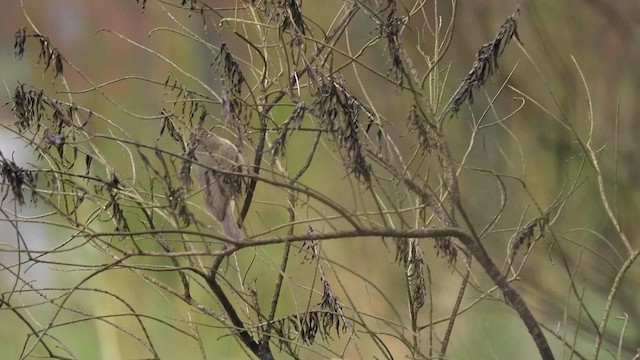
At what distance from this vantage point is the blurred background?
81.7 inches

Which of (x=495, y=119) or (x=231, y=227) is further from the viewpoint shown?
(x=495, y=119)

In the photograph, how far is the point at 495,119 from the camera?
2.06 meters

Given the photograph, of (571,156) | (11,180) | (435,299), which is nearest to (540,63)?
(571,156)

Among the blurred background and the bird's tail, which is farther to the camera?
the blurred background

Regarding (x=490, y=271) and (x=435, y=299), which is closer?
(x=490, y=271)

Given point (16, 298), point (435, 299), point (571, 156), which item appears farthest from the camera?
point (16, 298)

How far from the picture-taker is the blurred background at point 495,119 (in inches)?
81.7

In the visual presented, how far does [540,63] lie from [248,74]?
3.04ft

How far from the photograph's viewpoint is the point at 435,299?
223 centimetres

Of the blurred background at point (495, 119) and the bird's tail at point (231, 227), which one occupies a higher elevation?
the blurred background at point (495, 119)

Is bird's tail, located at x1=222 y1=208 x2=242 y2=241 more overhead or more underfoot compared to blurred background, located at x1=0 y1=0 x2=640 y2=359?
more underfoot

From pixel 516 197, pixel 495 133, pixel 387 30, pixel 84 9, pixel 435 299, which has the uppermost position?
pixel 84 9

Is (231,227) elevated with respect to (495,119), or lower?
lower

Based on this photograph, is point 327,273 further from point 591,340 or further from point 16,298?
point 16,298
